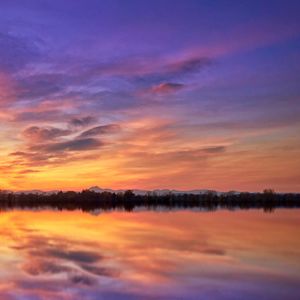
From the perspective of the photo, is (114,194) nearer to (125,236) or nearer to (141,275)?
(125,236)

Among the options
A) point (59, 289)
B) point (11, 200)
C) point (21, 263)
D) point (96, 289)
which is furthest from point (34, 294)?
point (11, 200)

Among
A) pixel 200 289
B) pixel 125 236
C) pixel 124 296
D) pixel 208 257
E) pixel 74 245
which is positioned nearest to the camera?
pixel 124 296

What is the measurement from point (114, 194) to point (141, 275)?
5149 inches

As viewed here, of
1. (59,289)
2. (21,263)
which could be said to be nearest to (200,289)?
(59,289)

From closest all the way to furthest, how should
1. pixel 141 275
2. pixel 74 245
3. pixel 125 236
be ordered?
pixel 141 275 < pixel 74 245 < pixel 125 236

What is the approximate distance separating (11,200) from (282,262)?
148 meters

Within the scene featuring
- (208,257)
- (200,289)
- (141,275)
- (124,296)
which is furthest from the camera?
(208,257)

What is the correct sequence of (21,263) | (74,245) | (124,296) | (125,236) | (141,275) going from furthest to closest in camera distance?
(125,236) → (74,245) → (21,263) → (141,275) → (124,296)

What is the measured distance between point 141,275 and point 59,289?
108 inches

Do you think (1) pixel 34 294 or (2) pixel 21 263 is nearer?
(1) pixel 34 294

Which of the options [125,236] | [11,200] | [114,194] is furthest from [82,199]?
[125,236]

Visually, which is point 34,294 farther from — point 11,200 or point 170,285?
point 11,200

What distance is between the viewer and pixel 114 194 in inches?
5640

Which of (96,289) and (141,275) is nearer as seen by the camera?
(96,289)
